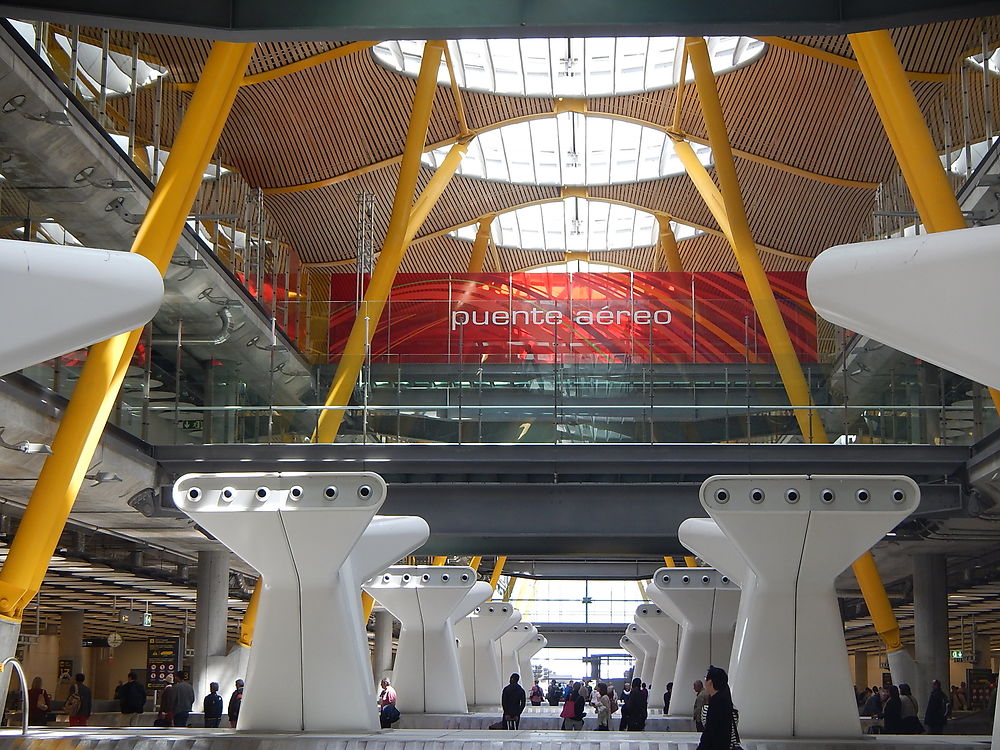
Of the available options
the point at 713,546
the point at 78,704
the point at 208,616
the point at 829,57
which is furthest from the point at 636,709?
the point at 829,57

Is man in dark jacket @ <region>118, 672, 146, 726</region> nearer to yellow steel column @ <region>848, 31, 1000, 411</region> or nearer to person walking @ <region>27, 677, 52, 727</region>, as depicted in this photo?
A: person walking @ <region>27, 677, 52, 727</region>

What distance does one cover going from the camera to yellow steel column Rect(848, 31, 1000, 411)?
722 inches

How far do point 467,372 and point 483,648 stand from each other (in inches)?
757

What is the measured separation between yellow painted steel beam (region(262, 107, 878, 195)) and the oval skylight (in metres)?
1.11

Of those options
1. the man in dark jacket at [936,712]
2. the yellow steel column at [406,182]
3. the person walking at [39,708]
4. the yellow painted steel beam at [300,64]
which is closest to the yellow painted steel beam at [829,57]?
the yellow steel column at [406,182]

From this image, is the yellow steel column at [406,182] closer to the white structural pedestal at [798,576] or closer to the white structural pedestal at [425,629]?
the white structural pedestal at [425,629]

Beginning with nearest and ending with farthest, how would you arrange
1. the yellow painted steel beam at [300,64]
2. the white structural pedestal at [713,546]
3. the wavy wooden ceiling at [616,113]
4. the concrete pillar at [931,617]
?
the white structural pedestal at [713,546], the concrete pillar at [931,617], the wavy wooden ceiling at [616,113], the yellow painted steel beam at [300,64]

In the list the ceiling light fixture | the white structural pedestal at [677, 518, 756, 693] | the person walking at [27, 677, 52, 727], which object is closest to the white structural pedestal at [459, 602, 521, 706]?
the person walking at [27, 677, 52, 727]

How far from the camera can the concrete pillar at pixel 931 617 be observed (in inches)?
1311

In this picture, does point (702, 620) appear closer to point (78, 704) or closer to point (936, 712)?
point (936, 712)

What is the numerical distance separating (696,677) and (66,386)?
660 inches

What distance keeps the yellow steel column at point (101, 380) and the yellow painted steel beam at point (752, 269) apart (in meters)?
10.9

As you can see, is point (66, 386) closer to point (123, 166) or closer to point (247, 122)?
point (123, 166)

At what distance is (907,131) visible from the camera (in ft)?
61.3
